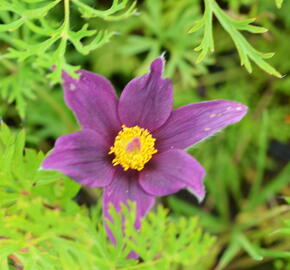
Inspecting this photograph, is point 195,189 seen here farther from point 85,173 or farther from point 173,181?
point 85,173

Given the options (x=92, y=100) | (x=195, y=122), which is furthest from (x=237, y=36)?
(x=92, y=100)

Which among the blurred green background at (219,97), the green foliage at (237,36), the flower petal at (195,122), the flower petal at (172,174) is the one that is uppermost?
the green foliage at (237,36)

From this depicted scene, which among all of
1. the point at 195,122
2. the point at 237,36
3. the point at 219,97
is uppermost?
the point at 237,36

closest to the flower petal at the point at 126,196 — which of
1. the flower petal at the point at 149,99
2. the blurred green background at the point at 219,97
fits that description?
the flower petal at the point at 149,99

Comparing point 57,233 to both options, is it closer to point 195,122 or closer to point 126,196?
point 126,196

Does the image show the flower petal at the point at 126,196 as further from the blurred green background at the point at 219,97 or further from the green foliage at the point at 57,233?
the blurred green background at the point at 219,97

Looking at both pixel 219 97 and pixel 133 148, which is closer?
pixel 133 148
